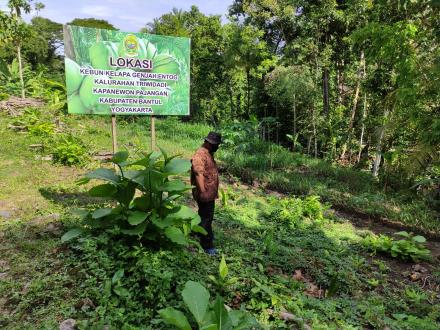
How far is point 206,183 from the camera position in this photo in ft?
14.6

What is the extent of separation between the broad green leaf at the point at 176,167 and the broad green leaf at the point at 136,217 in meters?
0.48

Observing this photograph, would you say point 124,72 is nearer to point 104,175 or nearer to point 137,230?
point 104,175

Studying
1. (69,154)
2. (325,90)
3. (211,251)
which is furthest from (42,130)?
(325,90)

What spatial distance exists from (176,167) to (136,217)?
0.63m

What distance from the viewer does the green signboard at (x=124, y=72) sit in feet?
19.3

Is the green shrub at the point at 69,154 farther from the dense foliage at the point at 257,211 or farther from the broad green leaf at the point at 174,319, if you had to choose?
the broad green leaf at the point at 174,319

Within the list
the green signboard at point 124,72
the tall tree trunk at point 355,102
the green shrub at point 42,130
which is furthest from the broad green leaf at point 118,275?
the tall tree trunk at point 355,102

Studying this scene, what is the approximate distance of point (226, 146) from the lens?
10.7 meters

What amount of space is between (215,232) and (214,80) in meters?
16.8

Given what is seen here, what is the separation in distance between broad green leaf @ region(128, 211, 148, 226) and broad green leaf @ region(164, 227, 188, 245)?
28cm

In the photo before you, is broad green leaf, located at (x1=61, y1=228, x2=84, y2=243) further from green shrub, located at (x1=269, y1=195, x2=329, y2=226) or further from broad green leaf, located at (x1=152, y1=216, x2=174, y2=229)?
green shrub, located at (x1=269, y1=195, x2=329, y2=226)

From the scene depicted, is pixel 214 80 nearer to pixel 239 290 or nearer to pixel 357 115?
pixel 357 115

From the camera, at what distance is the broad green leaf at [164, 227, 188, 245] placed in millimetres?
3600

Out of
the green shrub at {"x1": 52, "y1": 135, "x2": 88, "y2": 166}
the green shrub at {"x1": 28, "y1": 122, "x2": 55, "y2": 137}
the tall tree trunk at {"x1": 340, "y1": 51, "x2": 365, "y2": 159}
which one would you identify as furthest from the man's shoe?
the tall tree trunk at {"x1": 340, "y1": 51, "x2": 365, "y2": 159}
